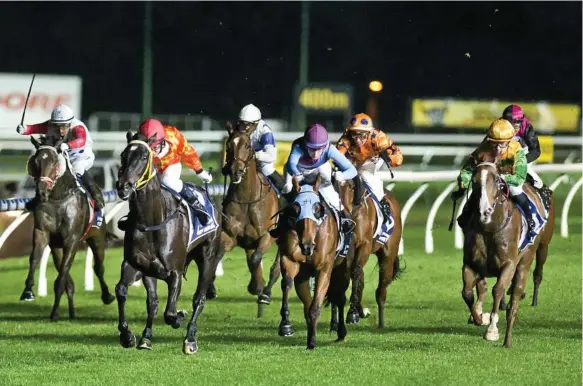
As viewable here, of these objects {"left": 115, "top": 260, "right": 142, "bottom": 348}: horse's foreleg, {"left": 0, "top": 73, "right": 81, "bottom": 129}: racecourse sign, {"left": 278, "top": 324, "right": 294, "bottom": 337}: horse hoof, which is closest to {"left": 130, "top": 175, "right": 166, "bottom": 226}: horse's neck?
{"left": 115, "top": 260, "right": 142, "bottom": 348}: horse's foreleg

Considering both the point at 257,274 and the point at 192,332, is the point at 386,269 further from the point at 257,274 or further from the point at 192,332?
the point at 192,332

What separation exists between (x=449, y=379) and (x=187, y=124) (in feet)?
104

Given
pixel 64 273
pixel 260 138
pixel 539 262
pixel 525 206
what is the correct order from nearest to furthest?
1. pixel 525 206
2. pixel 64 273
3. pixel 260 138
4. pixel 539 262

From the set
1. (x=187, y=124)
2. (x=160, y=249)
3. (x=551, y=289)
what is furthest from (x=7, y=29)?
(x=160, y=249)

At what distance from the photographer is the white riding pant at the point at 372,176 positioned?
10.9m

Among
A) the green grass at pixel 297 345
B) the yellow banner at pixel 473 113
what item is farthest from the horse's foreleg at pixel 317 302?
the yellow banner at pixel 473 113

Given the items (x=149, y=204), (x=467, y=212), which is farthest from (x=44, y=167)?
(x=467, y=212)

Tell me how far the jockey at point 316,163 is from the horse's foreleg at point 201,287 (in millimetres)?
839

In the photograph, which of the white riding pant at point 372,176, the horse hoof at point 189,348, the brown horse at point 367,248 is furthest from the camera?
the white riding pant at point 372,176

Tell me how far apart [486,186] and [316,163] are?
1.18 metres

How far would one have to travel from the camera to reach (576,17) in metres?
46.9

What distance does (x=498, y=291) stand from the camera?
934 centimetres

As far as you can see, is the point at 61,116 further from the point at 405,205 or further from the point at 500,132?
the point at 405,205

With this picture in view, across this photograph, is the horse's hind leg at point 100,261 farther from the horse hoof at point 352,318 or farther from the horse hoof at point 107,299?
the horse hoof at point 352,318
